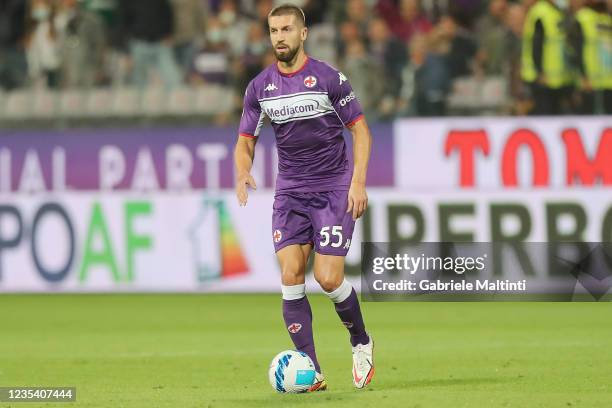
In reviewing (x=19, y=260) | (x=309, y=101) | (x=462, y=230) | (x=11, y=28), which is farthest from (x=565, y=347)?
(x=11, y=28)

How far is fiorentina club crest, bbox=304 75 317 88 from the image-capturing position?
8148 mm

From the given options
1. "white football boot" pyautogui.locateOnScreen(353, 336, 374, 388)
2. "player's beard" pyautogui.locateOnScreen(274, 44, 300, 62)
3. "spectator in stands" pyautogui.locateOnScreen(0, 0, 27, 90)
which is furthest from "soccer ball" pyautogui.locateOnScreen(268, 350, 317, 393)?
"spectator in stands" pyautogui.locateOnScreen(0, 0, 27, 90)

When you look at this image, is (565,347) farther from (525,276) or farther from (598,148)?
(598,148)

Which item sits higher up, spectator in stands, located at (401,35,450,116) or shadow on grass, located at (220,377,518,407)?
spectator in stands, located at (401,35,450,116)

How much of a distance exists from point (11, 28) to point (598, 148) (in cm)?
893

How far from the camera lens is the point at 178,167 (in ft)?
57.1

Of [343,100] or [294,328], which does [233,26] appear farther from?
[294,328]

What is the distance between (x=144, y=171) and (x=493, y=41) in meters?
4.44

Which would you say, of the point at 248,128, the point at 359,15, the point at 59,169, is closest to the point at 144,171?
the point at 59,169

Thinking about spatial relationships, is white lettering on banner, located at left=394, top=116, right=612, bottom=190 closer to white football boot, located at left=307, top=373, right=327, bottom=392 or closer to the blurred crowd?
the blurred crowd

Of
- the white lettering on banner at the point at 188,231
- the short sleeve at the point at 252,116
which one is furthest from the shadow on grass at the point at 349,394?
the white lettering on banner at the point at 188,231

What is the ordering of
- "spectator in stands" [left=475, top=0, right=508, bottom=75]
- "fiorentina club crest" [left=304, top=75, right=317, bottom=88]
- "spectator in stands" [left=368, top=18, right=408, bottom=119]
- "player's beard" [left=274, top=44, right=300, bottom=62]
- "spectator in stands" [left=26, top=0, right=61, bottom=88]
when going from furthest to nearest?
"spectator in stands" [left=26, top=0, right=61, bottom=88] → "spectator in stands" [left=368, top=18, right=408, bottom=119] → "spectator in stands" [left=475, top=0, right=508, bottom=75] → "fiorentina club crest" [left=304, top=75, right=317, bottom=88] → "player's beard" [left=274, top=44, right=300, bottom=62]

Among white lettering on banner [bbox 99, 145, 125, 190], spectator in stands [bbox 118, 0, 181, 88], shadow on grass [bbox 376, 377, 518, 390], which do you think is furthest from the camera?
spectator in stands [bbox 118, 0, 181, 88]

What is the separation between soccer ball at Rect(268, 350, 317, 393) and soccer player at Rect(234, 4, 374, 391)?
10 centimetres
